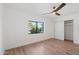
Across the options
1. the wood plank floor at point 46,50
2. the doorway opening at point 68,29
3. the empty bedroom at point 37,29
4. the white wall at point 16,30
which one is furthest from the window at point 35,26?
the doorway opening at point 68,29

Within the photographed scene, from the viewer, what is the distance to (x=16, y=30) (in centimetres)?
399

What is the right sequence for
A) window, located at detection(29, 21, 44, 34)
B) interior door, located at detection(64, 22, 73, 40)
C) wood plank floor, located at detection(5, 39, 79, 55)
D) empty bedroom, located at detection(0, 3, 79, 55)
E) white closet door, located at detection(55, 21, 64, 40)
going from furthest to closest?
white closet door, located at detection(55, 21, 64, 40), interior door, located at detection(64, 22, 73, 40), window, located at detection(29, 21, 44, 34), empty bedroom, located at detection(0, 3, 79, 55), wood plank floor, located at detection(5, 39, 79, 55)

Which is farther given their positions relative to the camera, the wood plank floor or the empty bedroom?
the empty bedroom

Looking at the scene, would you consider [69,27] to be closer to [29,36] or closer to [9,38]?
[29,36]

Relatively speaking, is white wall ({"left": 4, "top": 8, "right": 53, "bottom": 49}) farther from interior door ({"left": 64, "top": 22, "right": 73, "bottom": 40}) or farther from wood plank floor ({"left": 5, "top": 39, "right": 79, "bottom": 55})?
interior door ({"left": 64, "top": 22, "right": 73, "bottom": 40})

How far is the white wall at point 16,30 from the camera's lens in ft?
11.6

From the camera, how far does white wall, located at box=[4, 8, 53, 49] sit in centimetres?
352

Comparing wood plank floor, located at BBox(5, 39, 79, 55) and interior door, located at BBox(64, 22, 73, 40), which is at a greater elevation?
interior door, located at BBox(64, 22, 73, 40)

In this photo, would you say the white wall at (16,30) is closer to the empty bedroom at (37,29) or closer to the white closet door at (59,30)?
the empty bedroom at (37,29)

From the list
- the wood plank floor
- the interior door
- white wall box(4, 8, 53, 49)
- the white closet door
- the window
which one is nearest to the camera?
the wood plank floor

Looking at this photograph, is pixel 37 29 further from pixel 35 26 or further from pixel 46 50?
pixel 46 50

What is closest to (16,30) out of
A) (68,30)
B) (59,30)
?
(68,30)

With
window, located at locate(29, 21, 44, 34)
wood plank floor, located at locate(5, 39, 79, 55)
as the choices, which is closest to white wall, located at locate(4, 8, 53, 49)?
window, located at locate(29, 21, 44, 34)
